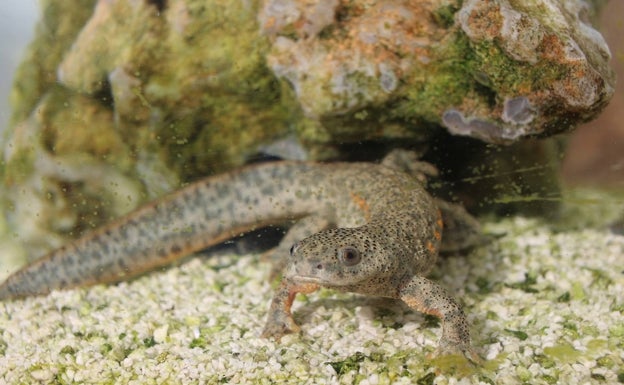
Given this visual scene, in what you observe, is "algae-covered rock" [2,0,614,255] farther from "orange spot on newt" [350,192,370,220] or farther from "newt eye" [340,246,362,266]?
"newt eye" [340,246,362,266]

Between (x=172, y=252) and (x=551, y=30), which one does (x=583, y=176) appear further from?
(x=172, y=252)

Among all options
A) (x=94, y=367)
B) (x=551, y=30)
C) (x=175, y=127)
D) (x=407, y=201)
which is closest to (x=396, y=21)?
(x=551, y=30)

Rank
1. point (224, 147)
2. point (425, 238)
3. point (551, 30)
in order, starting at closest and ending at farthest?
point (551, 30), point (425, 238), point (224, 147)

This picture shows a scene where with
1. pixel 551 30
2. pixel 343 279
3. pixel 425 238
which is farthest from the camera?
pixel 425 238

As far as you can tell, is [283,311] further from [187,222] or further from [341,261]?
[187,222]

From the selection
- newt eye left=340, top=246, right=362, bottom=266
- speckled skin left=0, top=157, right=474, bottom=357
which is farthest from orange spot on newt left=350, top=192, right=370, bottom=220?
newt eye left=340, top=246, right=362, bottom=266

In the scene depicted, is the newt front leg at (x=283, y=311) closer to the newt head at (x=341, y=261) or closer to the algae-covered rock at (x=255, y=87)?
the newt head at (x=341, y=261)

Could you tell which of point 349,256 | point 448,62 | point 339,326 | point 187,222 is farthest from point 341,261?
point 187,222

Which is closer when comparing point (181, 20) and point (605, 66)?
point (605, 66)
